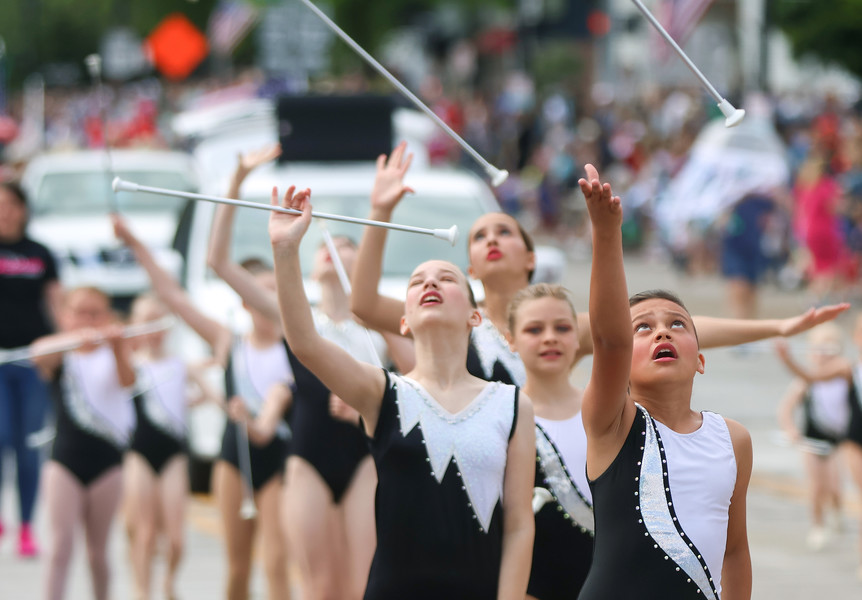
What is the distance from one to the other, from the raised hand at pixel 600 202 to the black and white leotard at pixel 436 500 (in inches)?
39.2

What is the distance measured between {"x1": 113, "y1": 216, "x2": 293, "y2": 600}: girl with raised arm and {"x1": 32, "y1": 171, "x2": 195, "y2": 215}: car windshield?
8633mm

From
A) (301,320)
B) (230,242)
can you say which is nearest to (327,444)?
(230,242)

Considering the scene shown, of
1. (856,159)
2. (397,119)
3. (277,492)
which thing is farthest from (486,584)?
(856,159)

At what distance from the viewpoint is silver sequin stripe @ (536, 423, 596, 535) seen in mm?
4590

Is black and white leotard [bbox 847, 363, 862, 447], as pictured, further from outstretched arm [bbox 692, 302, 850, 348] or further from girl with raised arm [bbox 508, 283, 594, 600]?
girl with raised arm [bbox 508, 283, 594, 600]

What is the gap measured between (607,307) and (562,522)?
4.34 ft

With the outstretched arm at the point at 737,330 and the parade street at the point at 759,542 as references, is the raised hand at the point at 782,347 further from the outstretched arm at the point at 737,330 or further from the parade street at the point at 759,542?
the outstretched arm at the point at 737,330

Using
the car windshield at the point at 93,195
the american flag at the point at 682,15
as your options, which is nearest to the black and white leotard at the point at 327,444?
the car windshield at the point at 93,195

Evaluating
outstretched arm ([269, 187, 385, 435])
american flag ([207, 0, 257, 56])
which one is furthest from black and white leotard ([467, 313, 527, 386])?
american flag ([207, 0, 257, 56])

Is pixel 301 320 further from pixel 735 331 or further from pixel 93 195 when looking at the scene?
pixel 93 195

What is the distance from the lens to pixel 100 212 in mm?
15773

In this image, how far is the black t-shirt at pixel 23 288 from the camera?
930 cm

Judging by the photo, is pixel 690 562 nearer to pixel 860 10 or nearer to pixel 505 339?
pixel 505 339

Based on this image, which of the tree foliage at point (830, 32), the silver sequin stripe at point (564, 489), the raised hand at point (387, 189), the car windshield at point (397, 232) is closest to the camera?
the silver sequin stripe at point (564, 489)
